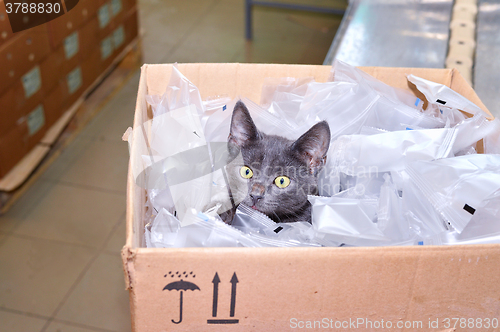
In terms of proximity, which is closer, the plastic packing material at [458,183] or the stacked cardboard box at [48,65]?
the plastic packing material at [458,183]

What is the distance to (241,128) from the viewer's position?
3.10ft

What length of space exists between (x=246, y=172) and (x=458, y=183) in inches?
17.5

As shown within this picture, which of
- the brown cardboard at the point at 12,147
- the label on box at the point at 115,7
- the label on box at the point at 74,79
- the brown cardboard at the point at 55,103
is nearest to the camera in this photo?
the brown cardboard at the point at 12,147

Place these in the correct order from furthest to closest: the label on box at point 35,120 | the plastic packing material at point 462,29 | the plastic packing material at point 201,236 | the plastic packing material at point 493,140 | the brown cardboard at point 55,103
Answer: the brown cardboard at point 55,103, the label on box at point 35,120, the plastic packing material at point 462,29, the plastic packing material at point 493,140, the plastic packing material at point 201,236

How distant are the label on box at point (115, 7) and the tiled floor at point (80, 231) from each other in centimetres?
44

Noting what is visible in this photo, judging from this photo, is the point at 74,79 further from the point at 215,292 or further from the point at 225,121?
the point at 215,292

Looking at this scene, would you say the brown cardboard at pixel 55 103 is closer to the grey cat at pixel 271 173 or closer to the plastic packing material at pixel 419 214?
the grey cat at pixel 271 173

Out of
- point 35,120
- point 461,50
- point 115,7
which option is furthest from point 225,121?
point 115,7

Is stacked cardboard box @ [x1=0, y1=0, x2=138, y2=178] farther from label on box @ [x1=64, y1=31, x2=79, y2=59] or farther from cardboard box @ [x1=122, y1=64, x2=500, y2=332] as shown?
Answer: cardboard box @ [x1=122, y1=64, x2=500, y2=332]

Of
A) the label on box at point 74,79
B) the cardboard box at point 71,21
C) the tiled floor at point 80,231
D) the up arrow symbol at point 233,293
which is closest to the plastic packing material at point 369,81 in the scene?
the up arrow symbol at point 233,293

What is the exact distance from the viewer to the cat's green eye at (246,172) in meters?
0.96

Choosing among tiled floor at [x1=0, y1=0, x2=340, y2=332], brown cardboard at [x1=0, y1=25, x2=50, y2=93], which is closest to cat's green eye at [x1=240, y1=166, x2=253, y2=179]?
tiled floor at [x1=0, y1=0, x2=340, y2=332]

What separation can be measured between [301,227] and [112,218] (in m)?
1.37

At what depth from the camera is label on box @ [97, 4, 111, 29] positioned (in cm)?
240
